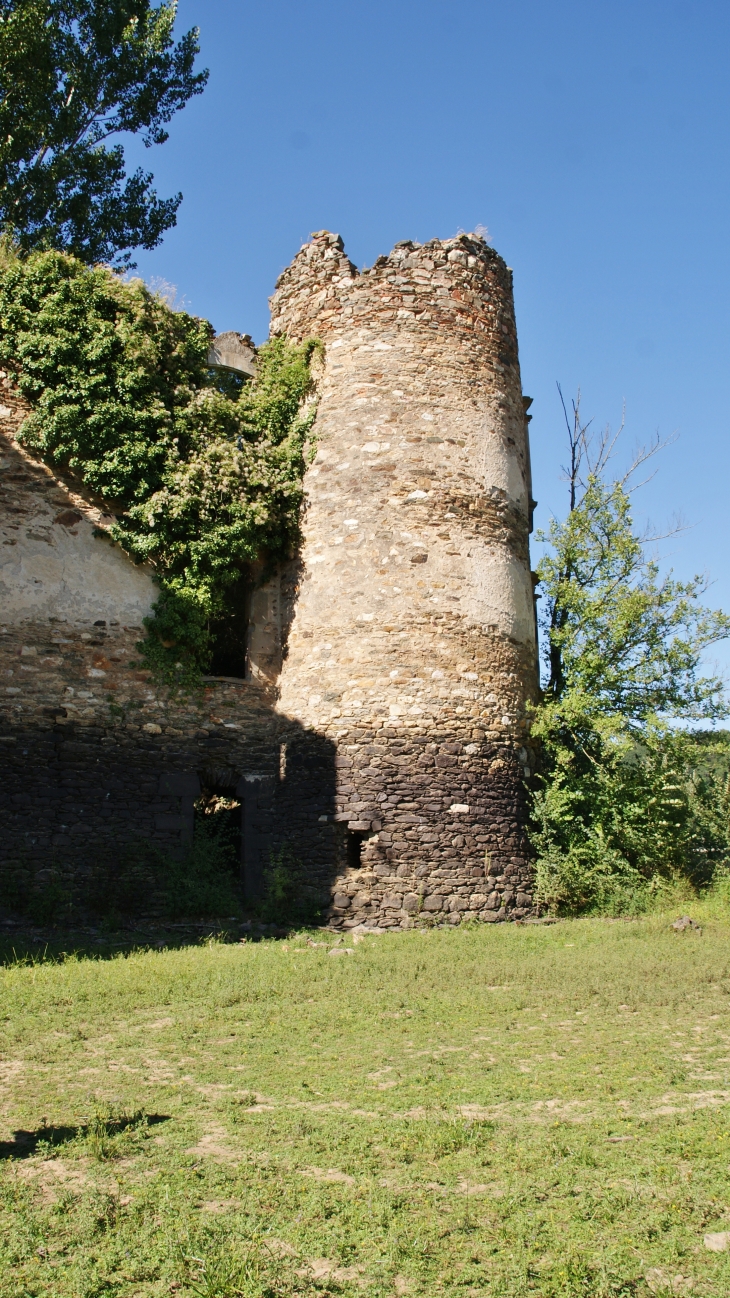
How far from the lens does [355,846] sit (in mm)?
11898

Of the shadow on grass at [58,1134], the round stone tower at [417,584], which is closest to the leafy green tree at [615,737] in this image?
the round stone tower at [417,584]

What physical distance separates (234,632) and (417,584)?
323 cm

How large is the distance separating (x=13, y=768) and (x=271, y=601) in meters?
4.19

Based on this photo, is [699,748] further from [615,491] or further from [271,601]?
[271,601]

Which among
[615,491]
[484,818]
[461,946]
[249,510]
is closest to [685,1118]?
[461,946]

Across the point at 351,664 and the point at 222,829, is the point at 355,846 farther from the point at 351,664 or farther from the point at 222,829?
the point at 351,664

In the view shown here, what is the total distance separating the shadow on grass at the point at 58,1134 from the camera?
171 inches

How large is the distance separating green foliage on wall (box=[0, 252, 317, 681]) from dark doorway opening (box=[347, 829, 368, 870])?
2.95 meters

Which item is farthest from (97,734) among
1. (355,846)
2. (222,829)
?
(355,846)

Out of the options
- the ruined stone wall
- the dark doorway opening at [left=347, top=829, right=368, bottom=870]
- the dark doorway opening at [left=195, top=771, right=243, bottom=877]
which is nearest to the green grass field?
the ruined stone wall

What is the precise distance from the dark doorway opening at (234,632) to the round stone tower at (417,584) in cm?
112

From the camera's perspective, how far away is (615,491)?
572 inches

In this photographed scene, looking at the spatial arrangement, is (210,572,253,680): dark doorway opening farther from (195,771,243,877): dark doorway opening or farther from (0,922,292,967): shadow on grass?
(0,922,292,967): shadow on grass

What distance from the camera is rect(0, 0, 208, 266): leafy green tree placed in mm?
16516
